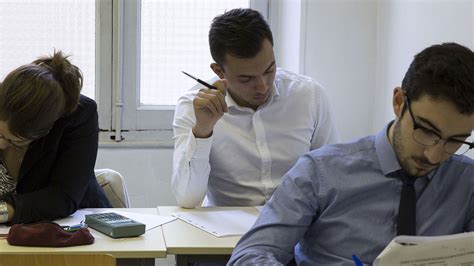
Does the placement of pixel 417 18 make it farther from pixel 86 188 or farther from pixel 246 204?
pixel 86 188

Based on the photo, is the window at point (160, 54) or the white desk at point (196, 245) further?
the window at point (160, 54)

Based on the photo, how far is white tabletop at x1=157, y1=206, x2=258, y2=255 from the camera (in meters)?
2.22

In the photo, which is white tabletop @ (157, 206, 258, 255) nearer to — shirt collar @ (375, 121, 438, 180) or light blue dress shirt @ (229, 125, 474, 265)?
light blue dress shirt @ (229, 125, 474, 265)

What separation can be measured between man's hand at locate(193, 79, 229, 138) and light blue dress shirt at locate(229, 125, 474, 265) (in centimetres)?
84

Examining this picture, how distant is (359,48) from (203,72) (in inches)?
34.7

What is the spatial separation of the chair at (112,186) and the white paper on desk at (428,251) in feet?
5.35

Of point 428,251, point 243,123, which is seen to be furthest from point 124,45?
point 428,251

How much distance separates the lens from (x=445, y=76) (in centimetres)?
160

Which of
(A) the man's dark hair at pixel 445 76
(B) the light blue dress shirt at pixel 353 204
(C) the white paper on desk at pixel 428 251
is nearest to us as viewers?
(C) the white paper on desk at pixel 428 251

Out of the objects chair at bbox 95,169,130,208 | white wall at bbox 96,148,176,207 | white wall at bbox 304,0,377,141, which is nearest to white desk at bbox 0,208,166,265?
chair at bbox 95,169,130,208

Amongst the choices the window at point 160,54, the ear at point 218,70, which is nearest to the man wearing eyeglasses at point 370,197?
the ear at point 218,70

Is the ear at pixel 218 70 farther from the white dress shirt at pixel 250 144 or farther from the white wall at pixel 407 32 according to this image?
the white wall at pixel 407 32

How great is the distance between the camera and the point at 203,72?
4.01 meters

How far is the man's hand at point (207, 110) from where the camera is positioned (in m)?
2.60
